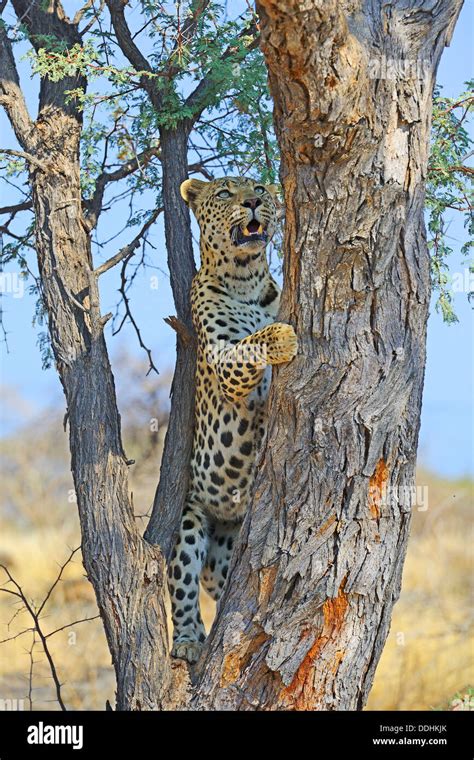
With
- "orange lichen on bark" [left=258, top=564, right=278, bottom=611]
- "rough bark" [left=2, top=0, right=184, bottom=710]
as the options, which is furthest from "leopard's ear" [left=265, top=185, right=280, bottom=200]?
"orange lichen on bark" [left=258, top=564, right=278, bottom=611]

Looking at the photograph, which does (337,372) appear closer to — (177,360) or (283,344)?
(283,344)

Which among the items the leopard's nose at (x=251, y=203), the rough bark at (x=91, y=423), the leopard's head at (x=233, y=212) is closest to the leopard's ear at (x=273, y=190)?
the leopard's head at (x=233, y=212)

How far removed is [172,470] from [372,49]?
A: 254 cm

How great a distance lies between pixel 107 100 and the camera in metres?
5.72

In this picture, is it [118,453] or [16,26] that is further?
[16,26]

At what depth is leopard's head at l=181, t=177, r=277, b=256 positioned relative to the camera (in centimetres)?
540

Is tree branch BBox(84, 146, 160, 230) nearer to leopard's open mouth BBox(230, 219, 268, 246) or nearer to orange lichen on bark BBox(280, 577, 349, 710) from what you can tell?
leopard's open mouth BBox(230, 219, 268, 246)

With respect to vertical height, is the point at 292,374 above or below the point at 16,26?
below

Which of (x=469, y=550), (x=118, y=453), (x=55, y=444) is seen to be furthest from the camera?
(x=55, y=444)

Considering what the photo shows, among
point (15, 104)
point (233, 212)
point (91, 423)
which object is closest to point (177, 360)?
point (91, 423)

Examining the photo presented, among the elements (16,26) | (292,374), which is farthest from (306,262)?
(16,26)

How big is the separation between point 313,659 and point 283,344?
4.26 ft
